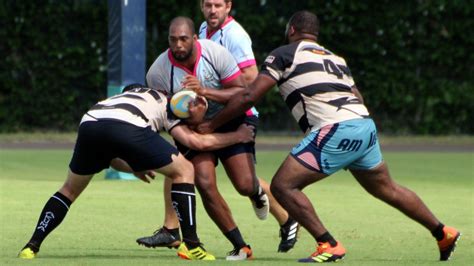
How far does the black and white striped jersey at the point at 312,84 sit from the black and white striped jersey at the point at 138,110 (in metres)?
0.83

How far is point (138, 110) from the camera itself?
10172mm

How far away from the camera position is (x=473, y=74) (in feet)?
82.0

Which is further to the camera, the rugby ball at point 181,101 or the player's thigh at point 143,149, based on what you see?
the rugby ball at point 181,101

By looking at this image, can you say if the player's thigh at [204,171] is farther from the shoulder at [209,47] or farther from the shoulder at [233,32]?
the shoulder at [233,32]

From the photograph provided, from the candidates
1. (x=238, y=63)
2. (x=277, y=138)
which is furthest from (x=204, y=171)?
(x=277, y=138)

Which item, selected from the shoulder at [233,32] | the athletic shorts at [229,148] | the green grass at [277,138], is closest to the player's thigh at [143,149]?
the athletic shorts at [229,148]

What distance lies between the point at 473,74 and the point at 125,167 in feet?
49.9

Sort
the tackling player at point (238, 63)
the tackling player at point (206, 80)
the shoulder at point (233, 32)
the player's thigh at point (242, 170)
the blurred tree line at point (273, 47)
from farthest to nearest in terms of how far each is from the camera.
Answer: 1. the blurred tree line at point (273, 47)
2. the shoulder at point (233, 32)
3. the tackling player at point (238, 63)
4. the player's thigh at point (242, 170)
5. the tackling player at point (206, 80)

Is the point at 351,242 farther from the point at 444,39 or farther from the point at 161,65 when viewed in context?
the point at 444,39

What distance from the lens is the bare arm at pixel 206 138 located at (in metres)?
10.5

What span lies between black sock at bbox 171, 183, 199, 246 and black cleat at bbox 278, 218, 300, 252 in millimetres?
1464

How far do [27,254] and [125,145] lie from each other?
1177 millimetres

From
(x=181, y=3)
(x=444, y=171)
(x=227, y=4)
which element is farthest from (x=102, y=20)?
(x=227, y=4)

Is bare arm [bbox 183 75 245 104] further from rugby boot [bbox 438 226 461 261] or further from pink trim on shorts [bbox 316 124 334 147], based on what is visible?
rugby boot [bbox 438 226 461 261]
